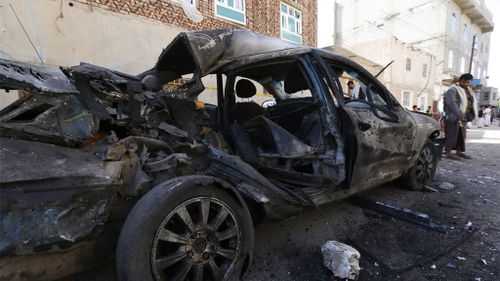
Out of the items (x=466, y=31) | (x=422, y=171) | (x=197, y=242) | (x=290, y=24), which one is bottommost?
(x=422, y=171)

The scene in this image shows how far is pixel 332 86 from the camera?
2807 millimetres

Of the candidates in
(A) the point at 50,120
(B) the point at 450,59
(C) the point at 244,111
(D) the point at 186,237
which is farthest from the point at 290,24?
(B) the point at 450,59

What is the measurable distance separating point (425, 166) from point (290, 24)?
10.7 metres

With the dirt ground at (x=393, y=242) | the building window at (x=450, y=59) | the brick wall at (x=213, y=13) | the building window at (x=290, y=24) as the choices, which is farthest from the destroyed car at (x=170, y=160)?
the building window at (x=450, y=59)

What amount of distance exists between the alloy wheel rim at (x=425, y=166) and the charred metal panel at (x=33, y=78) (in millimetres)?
4340

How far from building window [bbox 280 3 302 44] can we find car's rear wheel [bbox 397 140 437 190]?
9651mm

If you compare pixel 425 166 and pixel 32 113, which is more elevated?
pixel 32 113

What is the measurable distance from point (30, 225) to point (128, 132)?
0.94 m

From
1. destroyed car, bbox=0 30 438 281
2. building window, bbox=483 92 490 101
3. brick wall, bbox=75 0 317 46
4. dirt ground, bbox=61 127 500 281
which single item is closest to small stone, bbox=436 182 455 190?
dirt ground, bbox=61 127 500 281

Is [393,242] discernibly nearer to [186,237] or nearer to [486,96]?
[186,237]

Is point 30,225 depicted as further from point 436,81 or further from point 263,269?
point 436,81

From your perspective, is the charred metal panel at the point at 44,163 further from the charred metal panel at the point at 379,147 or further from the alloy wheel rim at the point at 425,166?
the alloy wheel rim at the point at 425,166

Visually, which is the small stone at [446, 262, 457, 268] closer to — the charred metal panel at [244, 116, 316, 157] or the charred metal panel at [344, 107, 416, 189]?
the charred metal panel at [344, 107, 416, 189]

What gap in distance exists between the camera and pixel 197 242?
1785 millimetres
